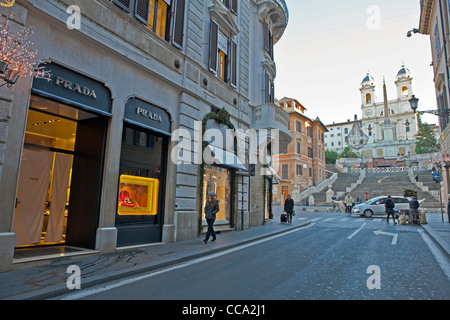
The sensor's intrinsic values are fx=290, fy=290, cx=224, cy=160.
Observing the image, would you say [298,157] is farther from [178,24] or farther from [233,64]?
[178,24]

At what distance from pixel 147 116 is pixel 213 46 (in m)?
5.44

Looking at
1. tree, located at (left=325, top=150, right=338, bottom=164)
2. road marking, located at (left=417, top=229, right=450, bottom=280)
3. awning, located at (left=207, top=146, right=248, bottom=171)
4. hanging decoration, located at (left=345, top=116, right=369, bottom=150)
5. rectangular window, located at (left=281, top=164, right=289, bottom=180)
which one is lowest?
road marking, located at (left=417, top=229, right=450, bottom=280)

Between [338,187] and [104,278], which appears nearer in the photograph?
[104,278]

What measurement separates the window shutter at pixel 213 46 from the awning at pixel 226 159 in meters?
3.51

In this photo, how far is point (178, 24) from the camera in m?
10.8

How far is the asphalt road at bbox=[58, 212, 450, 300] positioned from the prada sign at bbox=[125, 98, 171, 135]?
4.46m

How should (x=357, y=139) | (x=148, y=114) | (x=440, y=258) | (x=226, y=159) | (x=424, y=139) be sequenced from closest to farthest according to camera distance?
(x=440, y=258) < (x=148, y=114) < (x=226, y=159) < (x=357, y=139) < (x=424, y=139)

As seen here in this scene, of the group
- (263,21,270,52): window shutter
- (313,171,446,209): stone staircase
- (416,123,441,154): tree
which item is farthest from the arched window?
(263,21,270,52): window shutter

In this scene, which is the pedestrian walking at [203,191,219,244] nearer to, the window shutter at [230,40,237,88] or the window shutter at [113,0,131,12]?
the window shutter at [113,0,131,12]

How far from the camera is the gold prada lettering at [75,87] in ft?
22.4

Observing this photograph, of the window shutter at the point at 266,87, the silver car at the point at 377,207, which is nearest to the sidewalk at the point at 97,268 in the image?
the window shutter at the point at 266,87

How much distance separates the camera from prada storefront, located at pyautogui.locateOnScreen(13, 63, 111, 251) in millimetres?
7215

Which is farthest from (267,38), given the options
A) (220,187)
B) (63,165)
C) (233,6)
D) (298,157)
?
(298,157)
